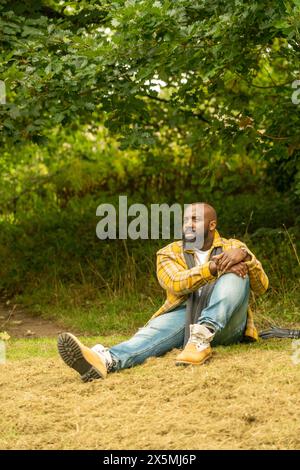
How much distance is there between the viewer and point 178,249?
20.3ft

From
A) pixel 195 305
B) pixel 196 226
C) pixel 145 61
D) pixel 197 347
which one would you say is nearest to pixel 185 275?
pixel 195 305

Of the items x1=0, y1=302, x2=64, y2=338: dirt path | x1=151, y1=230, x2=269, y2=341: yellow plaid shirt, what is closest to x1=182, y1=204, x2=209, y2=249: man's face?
x1=151, y1=230, x2=269, y2=341: yellow plaid shirt

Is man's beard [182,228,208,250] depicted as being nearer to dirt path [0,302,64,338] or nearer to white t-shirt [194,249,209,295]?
white t-shirt [194,249,209,295]

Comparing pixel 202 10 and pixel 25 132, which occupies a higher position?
pixel 202 10

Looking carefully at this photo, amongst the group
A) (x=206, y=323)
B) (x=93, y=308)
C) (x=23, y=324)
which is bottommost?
(x=23, y=324)

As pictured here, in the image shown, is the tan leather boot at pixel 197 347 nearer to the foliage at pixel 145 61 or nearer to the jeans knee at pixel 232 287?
the jeans knee at pixel 232 287

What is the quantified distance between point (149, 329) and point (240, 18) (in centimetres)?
267

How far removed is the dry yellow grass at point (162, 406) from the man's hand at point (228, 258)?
0.60 metres

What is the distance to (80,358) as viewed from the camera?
544cm

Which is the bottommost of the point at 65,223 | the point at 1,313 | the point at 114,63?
the point at 1,313

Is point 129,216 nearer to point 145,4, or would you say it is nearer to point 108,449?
point 145,4

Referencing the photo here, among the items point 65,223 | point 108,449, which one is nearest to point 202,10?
point 108,449

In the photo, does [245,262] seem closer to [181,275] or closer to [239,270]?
[239,270]

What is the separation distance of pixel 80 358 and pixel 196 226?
1293 mm
